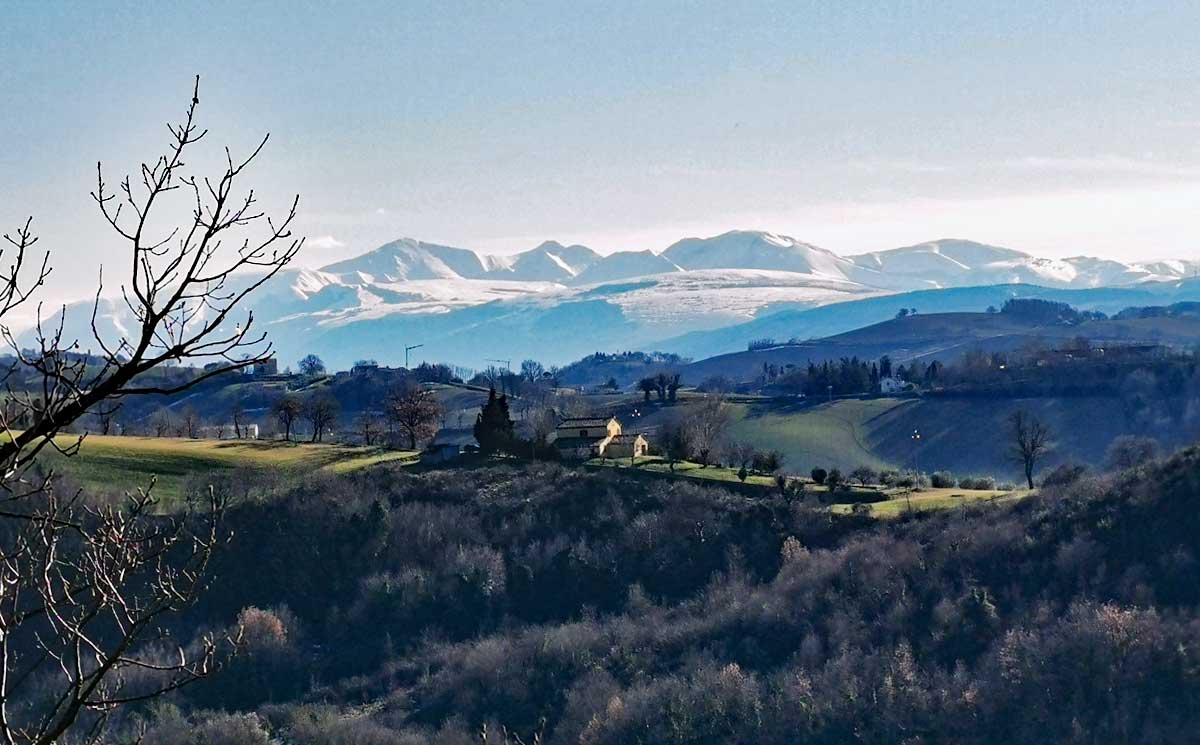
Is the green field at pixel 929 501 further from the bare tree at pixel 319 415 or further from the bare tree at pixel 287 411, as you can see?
the bare tree at pixel 287 411

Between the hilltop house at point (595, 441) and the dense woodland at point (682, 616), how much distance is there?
4344mm

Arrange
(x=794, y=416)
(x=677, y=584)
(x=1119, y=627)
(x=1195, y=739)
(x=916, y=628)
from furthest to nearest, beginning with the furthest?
(x=794, y=416)
(x=677, y=584)
(x=916, y=628)
(x=1119, y=627)
(x=1195, y=739)

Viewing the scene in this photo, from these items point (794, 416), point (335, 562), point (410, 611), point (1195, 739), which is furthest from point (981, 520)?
point (794, 416)

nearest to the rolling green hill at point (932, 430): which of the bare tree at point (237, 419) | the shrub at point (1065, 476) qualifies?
the shrub at point (1065, 476)

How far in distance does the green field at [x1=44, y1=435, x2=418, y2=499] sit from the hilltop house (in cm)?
959

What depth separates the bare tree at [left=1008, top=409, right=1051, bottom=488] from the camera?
80250 millimetres

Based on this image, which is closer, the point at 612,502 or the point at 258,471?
the point at 612,502

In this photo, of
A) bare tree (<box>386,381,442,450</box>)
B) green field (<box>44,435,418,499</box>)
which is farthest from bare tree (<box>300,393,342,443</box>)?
green field (<box>44,435,418,499</box>)

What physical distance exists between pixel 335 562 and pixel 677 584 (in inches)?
733

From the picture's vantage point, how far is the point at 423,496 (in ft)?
248

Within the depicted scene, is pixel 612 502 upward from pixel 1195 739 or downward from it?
upward

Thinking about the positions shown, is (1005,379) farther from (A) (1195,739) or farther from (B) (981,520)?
(A) (1195,739)

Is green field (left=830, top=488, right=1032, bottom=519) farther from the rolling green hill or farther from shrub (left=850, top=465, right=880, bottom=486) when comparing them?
the rolling green hill

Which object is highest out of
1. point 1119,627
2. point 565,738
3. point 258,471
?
point 258,471
